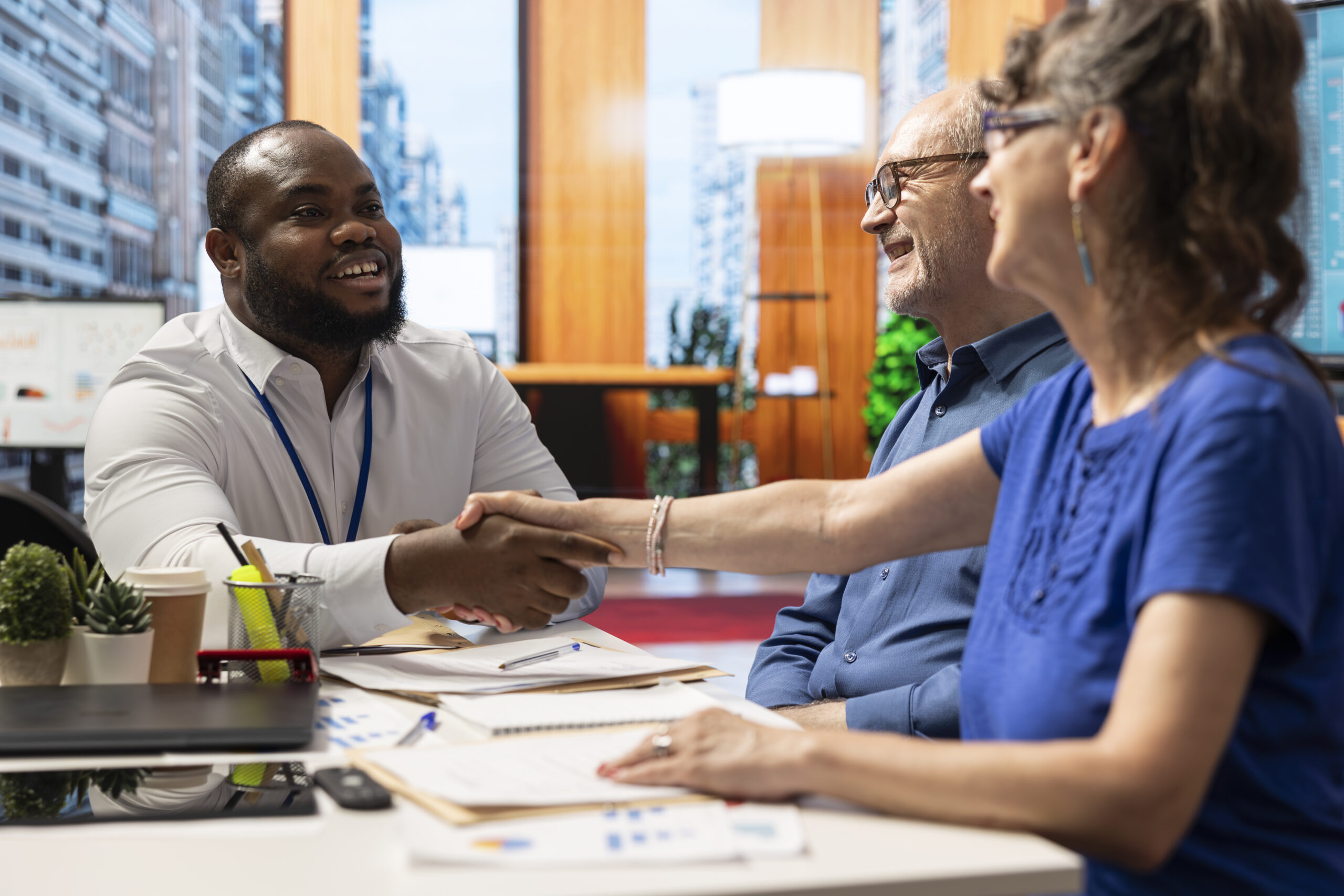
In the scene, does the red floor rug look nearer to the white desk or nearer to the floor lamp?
the floor lamp

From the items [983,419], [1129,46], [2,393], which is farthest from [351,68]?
[1129,46]

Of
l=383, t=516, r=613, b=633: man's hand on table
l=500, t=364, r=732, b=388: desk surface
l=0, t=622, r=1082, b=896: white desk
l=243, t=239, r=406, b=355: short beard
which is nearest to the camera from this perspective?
l=0, t=622, r=1082, b=896: white desk

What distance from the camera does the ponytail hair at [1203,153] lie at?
0.97m

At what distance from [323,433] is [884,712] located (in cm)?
112

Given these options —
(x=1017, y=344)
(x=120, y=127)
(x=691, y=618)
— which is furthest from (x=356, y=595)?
(x=120, y=127)

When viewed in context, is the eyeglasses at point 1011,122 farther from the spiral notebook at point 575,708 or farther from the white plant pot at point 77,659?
the white plant pot at point 77,659

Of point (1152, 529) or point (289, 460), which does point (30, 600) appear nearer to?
point (289, 460)

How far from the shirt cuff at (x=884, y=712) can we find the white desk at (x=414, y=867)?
703 millimetres

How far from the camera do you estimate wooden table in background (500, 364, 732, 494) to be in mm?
6504

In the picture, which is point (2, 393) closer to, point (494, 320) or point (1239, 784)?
point (494, 320)

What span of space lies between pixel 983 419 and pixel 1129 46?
2.79 feet

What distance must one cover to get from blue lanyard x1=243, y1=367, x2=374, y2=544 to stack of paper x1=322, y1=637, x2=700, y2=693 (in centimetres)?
52

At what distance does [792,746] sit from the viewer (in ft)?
3.04

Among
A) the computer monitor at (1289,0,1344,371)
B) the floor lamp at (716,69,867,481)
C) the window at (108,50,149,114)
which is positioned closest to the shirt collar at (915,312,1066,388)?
the computer monitor at (1289,0,1344,371)
